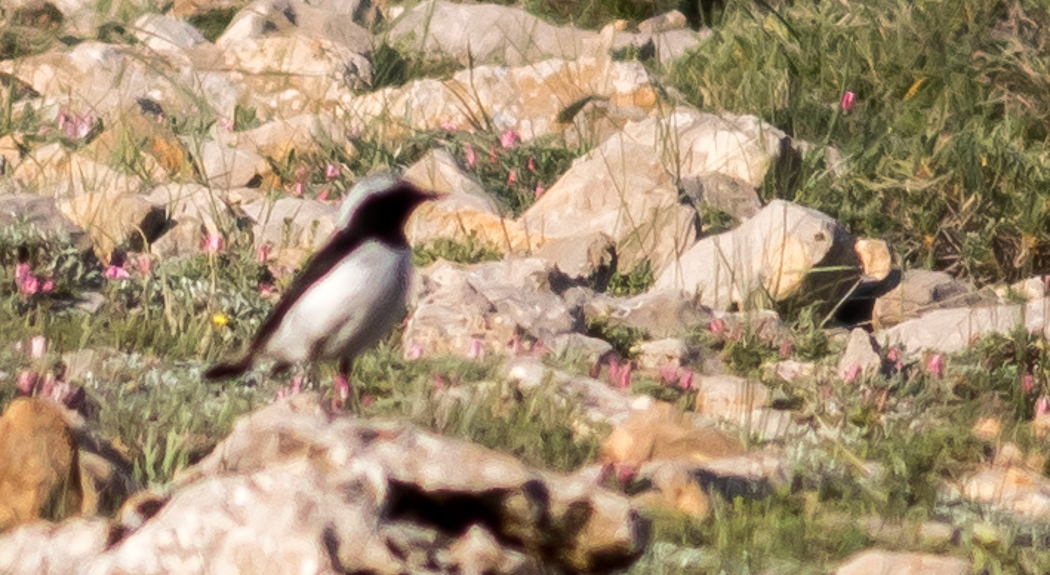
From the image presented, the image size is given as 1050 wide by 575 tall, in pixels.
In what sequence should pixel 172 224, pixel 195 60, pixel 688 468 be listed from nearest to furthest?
pixel 688 468 < pixel 172 224 < pixel 195 60

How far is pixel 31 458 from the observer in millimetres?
3920

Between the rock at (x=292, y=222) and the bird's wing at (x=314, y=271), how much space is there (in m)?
1.47

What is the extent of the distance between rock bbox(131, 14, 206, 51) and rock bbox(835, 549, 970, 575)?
691 cm

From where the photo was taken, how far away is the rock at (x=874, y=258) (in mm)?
7008

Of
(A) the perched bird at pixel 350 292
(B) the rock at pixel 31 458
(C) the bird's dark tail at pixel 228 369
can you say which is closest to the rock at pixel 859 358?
(A) the perched bird at pixel 350 292

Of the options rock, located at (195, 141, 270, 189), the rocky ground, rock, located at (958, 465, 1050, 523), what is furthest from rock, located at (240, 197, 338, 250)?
rock, located at (958, 465, 1050, 523)

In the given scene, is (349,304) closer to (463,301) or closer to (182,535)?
(463,301)

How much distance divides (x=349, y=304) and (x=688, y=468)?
3.63ft

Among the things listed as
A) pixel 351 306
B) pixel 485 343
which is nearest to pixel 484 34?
pixel 485 343

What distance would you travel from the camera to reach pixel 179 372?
17.5 feet

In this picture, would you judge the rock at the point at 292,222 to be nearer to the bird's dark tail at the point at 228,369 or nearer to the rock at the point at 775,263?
the rock at the point at 775,263

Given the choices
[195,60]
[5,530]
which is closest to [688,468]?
[5,530]

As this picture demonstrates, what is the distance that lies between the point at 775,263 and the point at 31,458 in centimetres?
332

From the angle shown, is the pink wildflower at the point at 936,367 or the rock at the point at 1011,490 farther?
the pink wildflower at the point at 936,367
